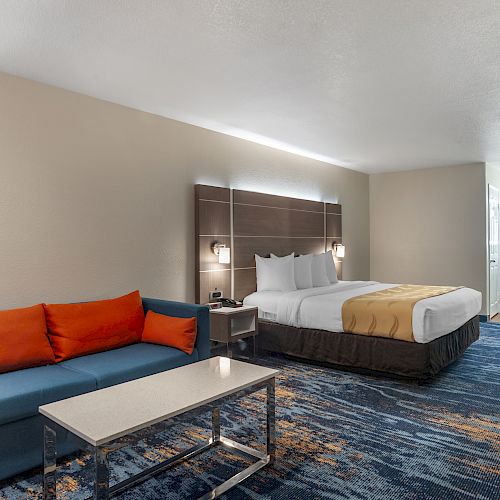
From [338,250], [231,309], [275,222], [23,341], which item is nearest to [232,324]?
[231,309]

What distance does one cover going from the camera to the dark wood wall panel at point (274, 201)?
16.6 ft

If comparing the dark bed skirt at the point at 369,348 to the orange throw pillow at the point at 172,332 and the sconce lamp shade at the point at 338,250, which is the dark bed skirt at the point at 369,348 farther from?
the sconce lamp shade at the point at 338,250

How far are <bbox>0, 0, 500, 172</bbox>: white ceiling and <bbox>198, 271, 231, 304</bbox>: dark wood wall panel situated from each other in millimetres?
1598

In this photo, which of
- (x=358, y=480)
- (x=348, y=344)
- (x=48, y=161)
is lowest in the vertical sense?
(x=358, y=480)

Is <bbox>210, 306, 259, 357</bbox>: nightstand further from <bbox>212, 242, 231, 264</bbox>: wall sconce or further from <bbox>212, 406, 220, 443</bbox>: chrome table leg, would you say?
<bbox>212, 406, 220, 443</bbox>: chrome table leg

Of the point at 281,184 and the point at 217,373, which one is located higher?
the point at 281,184

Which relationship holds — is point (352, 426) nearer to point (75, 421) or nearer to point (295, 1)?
point (75, 421)

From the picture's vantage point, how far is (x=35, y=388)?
7.91 feet

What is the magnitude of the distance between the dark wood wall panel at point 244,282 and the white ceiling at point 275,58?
164 centimetres

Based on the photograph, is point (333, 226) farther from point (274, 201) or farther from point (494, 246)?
point (494, 246)

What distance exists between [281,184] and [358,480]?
411 cm

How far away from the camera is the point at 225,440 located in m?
2.69

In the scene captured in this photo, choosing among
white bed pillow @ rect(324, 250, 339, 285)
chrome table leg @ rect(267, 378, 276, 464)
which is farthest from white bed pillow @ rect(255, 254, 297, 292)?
chrome table leg @ rect(267, 378, 276, 464)

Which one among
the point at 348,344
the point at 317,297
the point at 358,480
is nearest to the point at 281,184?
the point at 317,297
